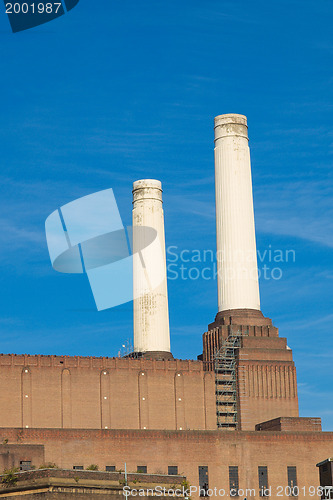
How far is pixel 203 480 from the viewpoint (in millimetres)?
99000

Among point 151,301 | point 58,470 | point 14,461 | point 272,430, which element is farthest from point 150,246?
point 58,470

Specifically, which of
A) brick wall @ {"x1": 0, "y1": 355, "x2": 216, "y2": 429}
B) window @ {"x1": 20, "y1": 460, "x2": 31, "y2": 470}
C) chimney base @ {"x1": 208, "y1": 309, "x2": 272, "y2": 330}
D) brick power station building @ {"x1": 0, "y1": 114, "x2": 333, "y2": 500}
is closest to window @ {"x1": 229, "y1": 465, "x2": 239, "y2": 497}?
brick power station building @ {"x1": 0, "y1": 114, "x2": 333, "y2": 500}

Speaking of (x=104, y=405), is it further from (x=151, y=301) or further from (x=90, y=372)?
(x=151, y=301)

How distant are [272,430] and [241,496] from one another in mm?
8614

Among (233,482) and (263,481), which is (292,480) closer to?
(263,481)

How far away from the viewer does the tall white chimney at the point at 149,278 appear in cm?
11869

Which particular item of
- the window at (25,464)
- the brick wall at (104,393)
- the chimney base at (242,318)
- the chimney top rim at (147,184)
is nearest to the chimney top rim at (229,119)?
the chimney top rim at (147,184)

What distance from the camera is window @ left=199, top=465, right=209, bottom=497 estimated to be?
98.4m

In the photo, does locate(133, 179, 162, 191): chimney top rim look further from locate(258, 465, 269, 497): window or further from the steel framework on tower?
locate(258, 465, 269, 497): window

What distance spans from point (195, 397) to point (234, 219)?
18.7 meters

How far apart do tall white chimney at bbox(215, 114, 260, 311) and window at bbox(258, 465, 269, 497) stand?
61.8ft

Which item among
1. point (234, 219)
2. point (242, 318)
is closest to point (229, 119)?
point (234, 219)

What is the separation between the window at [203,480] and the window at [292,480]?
8460 mm

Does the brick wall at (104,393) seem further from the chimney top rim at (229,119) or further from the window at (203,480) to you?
the chimney top rim at (229,119)
